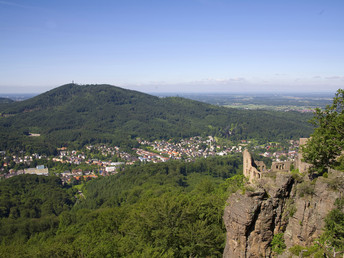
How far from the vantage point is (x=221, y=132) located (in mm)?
188625

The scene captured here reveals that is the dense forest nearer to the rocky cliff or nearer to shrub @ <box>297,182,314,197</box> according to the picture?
the rocky cliff

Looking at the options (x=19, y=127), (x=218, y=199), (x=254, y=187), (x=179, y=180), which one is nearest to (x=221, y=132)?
(x=179, y=180)

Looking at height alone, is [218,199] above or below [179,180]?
above

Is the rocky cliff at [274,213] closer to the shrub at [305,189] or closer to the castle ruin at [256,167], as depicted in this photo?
the shrub at [305,189]

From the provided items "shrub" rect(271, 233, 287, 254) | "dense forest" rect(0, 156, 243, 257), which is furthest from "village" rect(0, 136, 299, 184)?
"shrub" rect(271, 233, 287, 254)

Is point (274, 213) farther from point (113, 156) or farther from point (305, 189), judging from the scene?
point (113, 156)

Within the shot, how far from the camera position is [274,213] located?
50.8 ft

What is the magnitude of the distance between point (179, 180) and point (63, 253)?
52.2 m

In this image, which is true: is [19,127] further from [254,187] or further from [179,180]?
[254,187]

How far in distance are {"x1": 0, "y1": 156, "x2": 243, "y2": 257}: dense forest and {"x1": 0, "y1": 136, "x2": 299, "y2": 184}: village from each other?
19.5 metres

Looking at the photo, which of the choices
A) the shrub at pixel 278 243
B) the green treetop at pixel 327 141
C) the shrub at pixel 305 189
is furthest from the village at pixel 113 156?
the shrub at pixel 305 189

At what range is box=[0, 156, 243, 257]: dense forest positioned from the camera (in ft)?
73.2

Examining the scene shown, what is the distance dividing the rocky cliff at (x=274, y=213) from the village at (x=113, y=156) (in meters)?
86.2

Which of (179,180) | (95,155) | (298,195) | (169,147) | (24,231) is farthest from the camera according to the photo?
(169,147)
